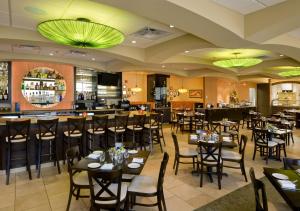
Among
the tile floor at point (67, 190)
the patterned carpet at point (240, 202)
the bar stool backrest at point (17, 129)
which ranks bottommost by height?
the patterned carpet at point (240, 202)

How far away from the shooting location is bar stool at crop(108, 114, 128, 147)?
5.68 m

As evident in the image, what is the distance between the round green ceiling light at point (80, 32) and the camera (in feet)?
10.9

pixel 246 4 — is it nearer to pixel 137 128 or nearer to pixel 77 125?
pixel 137 128

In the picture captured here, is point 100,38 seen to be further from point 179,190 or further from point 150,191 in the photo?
point 179,190

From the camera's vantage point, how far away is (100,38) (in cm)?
389

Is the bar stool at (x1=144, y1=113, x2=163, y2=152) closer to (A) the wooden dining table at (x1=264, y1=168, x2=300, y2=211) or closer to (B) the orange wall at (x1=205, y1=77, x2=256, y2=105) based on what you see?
(A) the wooden dining table at (x1=264, y1=168, x2=300, y2=211)

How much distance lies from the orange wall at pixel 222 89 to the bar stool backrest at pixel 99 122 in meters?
10.1

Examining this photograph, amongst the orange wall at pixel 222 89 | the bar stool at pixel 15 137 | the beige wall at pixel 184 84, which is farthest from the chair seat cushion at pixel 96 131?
the beige wall at pixel 184 84

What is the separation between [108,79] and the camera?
11.4 metres

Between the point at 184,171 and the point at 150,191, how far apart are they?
85.7 inches

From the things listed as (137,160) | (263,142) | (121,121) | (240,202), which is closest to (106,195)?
(137,160)

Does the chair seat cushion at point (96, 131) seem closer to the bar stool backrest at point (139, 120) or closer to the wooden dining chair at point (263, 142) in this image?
the bar stool backrest at point (139, 120)

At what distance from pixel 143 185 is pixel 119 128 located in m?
2.97

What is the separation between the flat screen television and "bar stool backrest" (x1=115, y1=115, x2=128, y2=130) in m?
5.40
